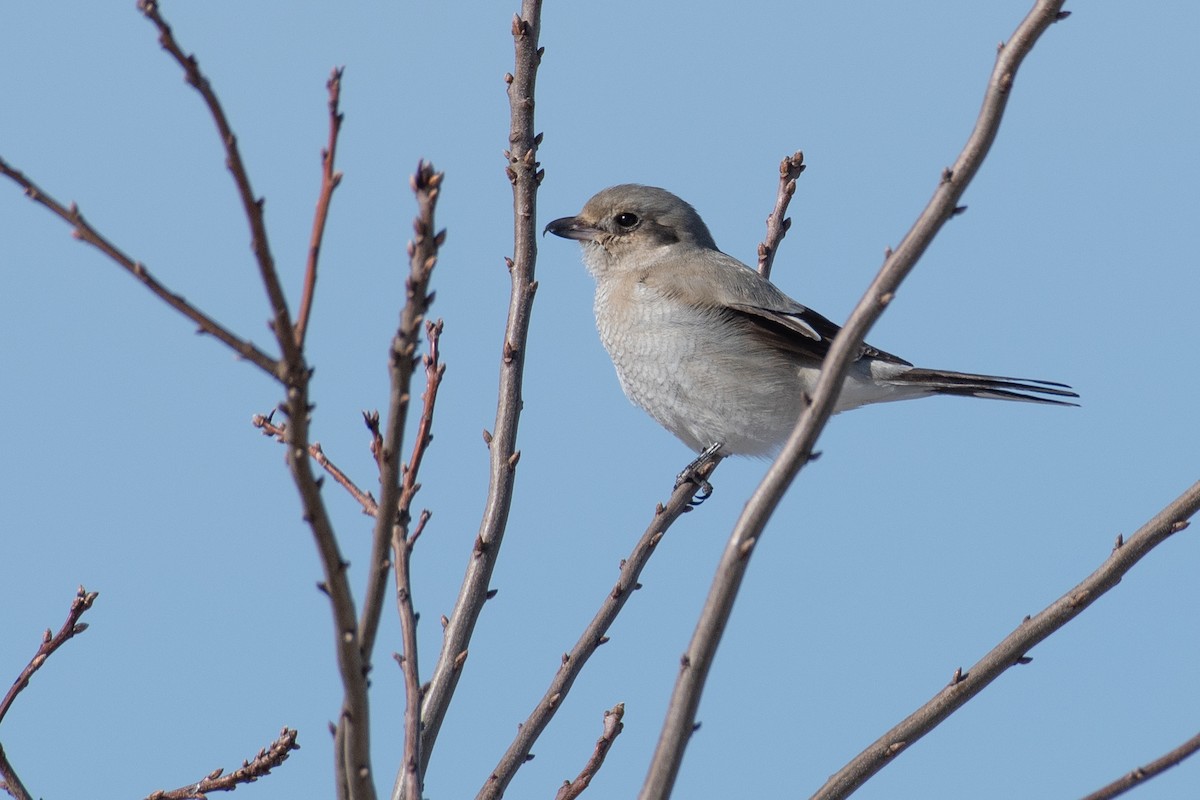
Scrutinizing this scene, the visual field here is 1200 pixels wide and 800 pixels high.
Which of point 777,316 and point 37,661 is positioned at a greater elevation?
point 777,316

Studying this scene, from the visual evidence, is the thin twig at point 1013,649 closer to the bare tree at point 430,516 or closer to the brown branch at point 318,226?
the bare tree at point 430,516

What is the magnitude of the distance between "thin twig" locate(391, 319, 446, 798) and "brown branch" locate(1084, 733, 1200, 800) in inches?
48.0

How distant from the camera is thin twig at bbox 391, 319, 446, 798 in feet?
7.88

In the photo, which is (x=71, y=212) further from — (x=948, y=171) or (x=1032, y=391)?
(x=1032, y=391)

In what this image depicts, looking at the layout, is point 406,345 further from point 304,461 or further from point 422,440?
point 422,440

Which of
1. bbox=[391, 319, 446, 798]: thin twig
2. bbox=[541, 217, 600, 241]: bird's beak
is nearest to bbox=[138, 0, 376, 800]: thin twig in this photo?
bbox=[391, 319, 446, 798]: thin twig

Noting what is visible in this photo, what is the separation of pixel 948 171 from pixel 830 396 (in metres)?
0.43

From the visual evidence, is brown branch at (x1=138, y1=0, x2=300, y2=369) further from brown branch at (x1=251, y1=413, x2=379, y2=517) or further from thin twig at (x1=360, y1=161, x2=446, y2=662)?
brown branch at (x1=251, y1=413, x2=379, y2=517)

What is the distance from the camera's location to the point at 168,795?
10.4ft

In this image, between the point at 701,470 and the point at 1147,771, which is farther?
the point at 701,470

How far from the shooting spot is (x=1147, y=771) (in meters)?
2.25

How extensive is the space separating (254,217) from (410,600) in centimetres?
131

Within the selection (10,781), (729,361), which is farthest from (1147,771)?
(729,361)

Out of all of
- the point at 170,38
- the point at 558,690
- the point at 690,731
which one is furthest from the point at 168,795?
the point at 170,38
